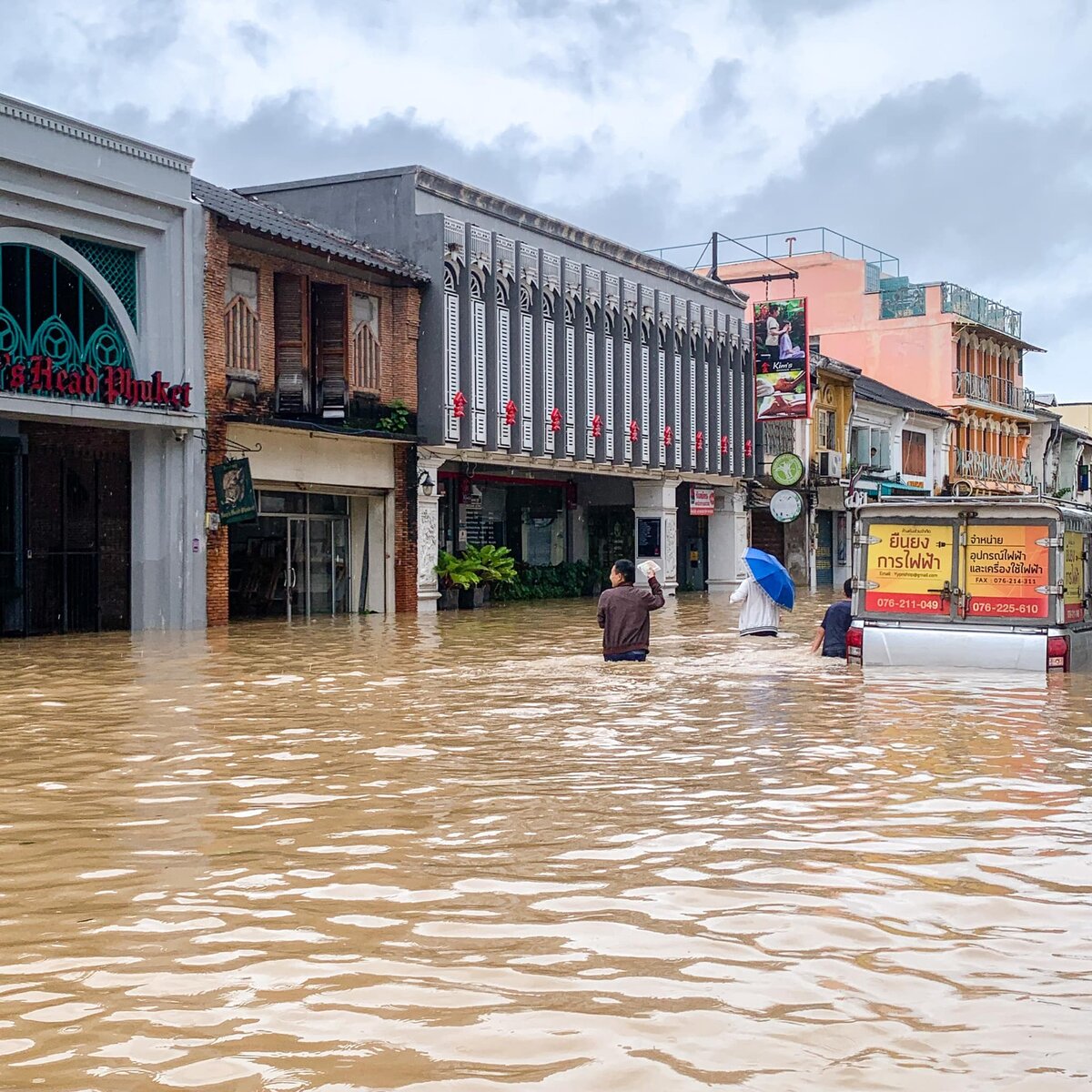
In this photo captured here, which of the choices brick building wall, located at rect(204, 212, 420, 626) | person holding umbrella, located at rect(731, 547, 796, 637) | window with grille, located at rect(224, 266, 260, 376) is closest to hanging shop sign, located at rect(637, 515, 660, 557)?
brick building wall, located at rect(204, 212, 420, 626)

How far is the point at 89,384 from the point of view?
72.2ft

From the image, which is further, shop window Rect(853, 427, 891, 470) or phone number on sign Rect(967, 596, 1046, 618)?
shop window Rect(853, 427, 891, 470)

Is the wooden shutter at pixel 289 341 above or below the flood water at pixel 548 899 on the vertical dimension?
above

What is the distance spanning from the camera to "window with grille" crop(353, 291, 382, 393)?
2902 centimetres

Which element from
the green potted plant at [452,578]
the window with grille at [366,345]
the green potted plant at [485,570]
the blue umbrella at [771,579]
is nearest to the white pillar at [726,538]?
the green potted plant at [485,570]

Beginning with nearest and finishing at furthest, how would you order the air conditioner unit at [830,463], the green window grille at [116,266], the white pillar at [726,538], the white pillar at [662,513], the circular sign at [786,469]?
the green window grille at [116,266]
the white pillar at [662,513]
the white pillar at [726,538]
the circular sign at [786,469]
the air conditioner unit at [830,463]

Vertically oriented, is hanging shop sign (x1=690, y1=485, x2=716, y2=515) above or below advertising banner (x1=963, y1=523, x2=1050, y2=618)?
above

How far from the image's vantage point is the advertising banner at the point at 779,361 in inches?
1762

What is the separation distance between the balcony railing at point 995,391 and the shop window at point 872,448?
6856 mm

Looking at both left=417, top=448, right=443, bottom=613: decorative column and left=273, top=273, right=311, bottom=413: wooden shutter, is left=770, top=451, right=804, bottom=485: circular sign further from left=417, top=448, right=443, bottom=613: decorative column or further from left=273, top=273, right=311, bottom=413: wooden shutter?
left=273, top=273, right=311, bottom=413: wooden shutter

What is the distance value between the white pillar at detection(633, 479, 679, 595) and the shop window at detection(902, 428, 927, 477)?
58.7ft

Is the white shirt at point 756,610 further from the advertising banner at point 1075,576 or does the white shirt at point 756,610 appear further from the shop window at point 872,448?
the shop window at point 872,448

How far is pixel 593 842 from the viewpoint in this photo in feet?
23.7

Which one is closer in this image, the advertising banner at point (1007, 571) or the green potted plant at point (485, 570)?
the advertising banner at point (1007, 571)
